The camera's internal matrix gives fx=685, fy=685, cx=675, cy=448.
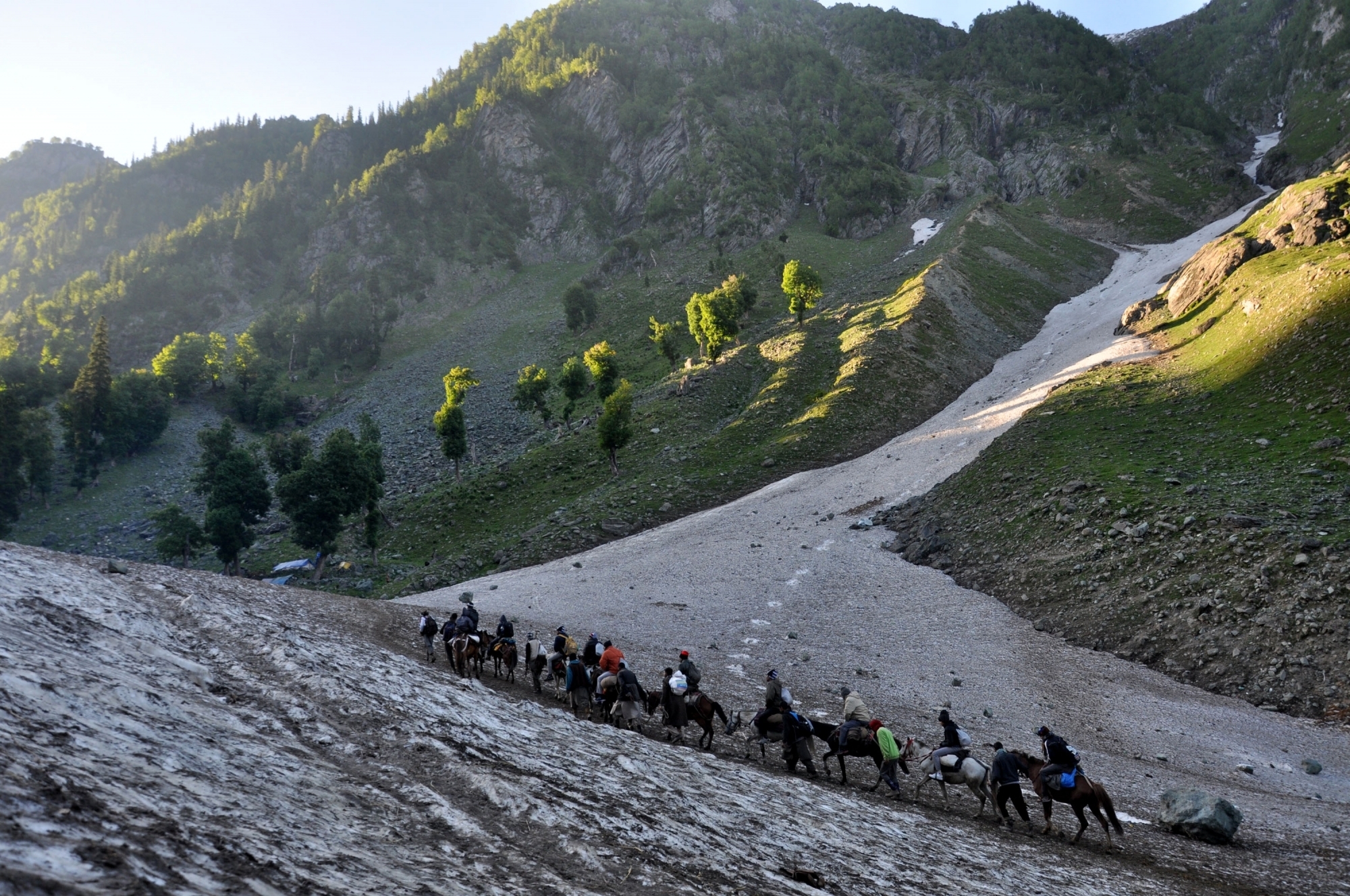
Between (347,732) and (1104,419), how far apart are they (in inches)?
2115

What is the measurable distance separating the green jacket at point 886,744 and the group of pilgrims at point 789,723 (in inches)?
0.7

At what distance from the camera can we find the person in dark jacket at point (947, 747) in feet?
56.6

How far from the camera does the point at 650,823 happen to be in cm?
1159

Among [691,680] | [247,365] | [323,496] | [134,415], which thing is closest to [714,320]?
[323,496]

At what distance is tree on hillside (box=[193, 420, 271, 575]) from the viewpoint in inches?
2478

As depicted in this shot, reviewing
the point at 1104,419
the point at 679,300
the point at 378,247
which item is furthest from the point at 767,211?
the point at 1104,419

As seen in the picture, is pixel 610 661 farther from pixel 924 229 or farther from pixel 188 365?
pixel 924 229

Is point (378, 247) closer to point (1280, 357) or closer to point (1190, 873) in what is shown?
point (1280, 357)

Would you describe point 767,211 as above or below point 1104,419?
above

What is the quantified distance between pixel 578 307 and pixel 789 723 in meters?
127

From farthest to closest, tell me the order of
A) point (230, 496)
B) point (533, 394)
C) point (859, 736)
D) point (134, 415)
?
point (134, 415) < point (533, 394) < point (230, 496) < point (859, 736)

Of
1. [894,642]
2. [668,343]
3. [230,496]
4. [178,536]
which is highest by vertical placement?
[668,343]

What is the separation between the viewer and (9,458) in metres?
83.6

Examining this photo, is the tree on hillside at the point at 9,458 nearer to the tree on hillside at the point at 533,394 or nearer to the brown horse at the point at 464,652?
the tree on hillside at the point at 533,394
